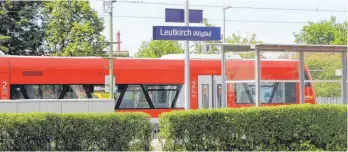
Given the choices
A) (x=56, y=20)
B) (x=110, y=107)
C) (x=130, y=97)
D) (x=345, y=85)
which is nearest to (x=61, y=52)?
(x=56, y=20)

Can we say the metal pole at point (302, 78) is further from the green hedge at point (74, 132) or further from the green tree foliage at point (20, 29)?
the green tree foliage at point (20, 29)

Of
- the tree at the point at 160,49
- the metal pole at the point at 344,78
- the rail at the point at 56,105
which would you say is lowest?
the rail at the point at 56,105

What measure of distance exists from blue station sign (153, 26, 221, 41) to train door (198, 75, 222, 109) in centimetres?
758

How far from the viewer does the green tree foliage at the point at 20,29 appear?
38.2 m

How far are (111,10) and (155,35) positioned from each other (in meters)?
7.43

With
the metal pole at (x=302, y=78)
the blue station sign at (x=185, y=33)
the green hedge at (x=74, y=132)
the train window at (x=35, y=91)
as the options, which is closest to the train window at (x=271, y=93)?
the metal pole at (x=302, y=78)

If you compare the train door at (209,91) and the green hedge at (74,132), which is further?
the train door at (209,91)

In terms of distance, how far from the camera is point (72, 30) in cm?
3584

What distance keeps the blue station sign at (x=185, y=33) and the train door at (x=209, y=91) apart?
24.9ft

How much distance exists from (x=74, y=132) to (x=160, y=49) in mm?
36889

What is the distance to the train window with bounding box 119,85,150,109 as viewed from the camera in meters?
23.1

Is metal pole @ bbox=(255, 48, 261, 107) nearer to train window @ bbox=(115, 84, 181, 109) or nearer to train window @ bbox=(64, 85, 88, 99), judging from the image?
train window @ bbox=(115, 84, 181, 109)

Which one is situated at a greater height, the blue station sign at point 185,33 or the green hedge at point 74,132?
the blue station sign at point 185,33

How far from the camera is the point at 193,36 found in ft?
51.9
